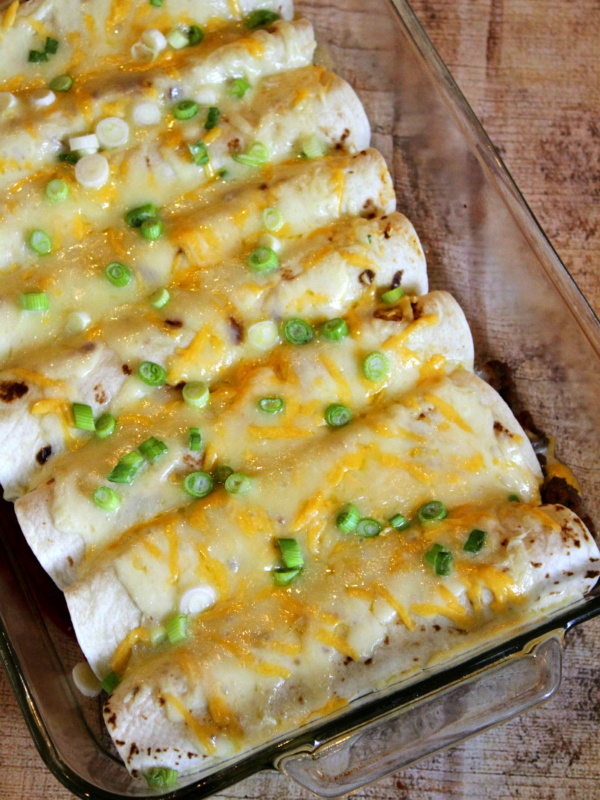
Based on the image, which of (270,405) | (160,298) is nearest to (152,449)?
(270,405)

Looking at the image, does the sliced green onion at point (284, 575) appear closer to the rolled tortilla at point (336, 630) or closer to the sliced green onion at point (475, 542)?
the rolled tortilla at point (336, 630)

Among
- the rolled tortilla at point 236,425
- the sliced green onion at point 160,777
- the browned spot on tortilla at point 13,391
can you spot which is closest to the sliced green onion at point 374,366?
the rolled tortilla at point 236,425

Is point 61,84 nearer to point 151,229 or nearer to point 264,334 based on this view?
point 151,229

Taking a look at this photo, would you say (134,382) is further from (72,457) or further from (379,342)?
(379,342)

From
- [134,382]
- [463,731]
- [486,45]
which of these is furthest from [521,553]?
[486,45]

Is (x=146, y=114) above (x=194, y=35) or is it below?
below
